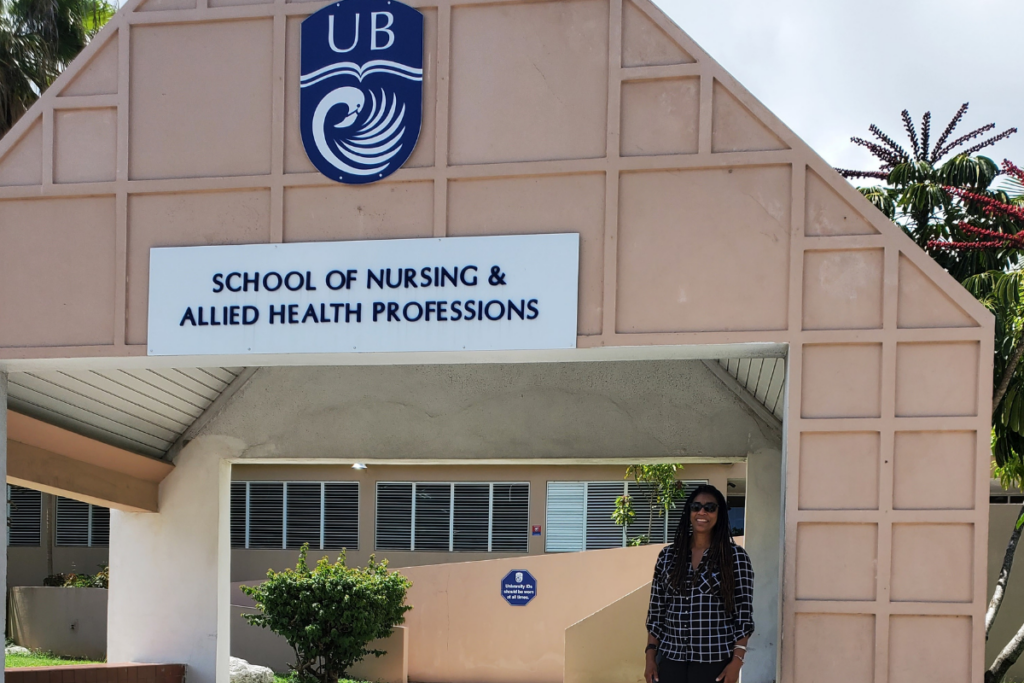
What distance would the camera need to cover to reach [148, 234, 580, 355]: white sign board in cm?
625

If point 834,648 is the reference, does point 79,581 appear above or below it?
below

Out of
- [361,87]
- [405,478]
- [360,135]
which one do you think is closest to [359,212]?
[360,135]

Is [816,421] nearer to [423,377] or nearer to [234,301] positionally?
[234,301]

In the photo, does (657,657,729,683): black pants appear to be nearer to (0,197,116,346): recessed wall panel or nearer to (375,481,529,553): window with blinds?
(0,197,116,346): recessed wall panel

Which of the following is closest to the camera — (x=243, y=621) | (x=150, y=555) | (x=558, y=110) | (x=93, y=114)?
(x=558, y=110)

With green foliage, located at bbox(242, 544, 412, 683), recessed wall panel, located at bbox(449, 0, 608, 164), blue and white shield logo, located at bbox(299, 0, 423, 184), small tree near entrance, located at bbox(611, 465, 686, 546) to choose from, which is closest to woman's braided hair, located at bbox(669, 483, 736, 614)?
recessed wall panel, located at bbox(449, 0, 608, 164)

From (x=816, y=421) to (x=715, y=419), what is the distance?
9.57ft

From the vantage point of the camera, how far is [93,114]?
6.86 metres

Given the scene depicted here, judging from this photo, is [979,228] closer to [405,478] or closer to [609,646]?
[609,646]

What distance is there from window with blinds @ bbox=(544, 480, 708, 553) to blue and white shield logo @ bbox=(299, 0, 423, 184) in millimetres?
11899

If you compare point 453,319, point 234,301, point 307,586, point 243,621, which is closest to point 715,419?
point 453,319

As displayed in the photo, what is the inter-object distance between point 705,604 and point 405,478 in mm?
13059

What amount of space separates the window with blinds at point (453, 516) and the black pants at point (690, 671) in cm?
1222

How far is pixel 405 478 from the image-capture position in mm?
18469
